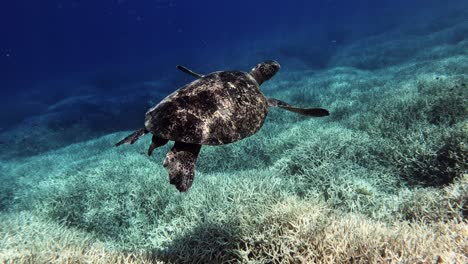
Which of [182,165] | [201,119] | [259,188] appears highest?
[201,119]

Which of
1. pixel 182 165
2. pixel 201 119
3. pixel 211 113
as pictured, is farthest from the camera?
pixel 211 113

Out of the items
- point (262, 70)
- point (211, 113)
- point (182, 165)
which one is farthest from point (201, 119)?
point (262, 70)

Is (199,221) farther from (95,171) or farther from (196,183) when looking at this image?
(95,171)

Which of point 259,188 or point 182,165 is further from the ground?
point 182,165

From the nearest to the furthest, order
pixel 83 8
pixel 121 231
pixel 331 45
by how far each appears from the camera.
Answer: pixel 121 231 → pixel 331 45 → pixel 83 8

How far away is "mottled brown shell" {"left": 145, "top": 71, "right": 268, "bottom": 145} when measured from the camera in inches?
120

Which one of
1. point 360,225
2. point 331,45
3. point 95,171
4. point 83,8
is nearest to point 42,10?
point 83,8

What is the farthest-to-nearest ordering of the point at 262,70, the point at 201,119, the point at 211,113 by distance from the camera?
the point at 262,70 < the point at 211,113 < the point at 201,119

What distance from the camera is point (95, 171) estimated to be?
25.3 feet

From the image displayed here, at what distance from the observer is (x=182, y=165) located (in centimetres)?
276

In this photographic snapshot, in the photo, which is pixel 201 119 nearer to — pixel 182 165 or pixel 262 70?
pixel 182 165

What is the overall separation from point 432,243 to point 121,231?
206 inches

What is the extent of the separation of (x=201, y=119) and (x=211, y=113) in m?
0.18

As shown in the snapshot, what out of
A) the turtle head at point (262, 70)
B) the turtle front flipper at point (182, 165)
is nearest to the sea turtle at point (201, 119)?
the turtle front flipper at point (182, 165)
